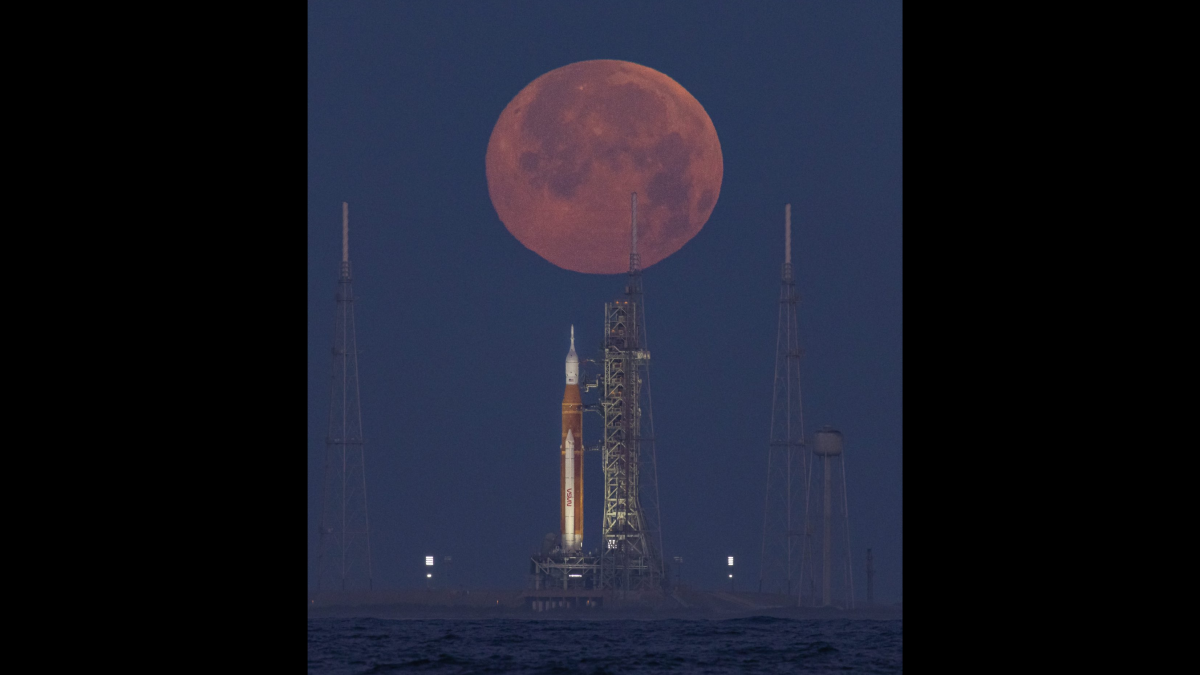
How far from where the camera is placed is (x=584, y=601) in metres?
107

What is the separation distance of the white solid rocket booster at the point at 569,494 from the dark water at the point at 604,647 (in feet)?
43.3

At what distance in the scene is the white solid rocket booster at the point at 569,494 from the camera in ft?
360

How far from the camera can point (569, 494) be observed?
110m

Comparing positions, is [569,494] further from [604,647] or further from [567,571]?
[604,647]

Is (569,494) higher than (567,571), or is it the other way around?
(569,494)

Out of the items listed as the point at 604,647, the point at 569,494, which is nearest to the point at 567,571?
the point at 569,494

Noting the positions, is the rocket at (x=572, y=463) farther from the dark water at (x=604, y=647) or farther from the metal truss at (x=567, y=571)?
the dark water at (x=604, y=647)

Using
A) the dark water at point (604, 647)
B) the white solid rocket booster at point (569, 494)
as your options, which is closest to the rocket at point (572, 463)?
the white solid rocket booster at point (569, 494)

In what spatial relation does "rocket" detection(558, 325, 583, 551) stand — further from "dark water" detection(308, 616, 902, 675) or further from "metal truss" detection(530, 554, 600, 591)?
"dark water" detection(308, 616, 902, 675)

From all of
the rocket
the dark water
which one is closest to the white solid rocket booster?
the rocket

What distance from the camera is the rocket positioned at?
4328 inches

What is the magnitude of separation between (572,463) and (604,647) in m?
42.8
